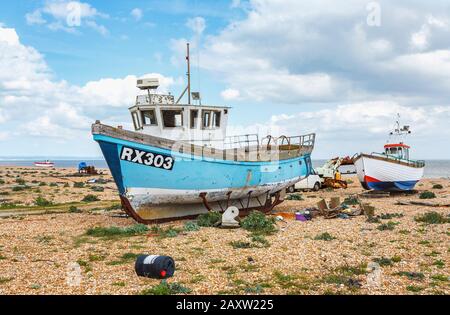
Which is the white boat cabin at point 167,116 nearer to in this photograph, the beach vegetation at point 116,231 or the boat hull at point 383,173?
the beach vegetation at point 116,231

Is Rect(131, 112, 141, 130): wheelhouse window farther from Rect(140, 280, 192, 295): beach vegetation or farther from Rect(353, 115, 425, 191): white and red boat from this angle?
Rect(353, 115, 425, 191): white and red boat

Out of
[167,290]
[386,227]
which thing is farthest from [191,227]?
[386,227]

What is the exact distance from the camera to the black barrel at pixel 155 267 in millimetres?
9438

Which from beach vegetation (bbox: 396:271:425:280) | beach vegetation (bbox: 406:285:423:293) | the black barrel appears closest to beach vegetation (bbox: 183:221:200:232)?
the black barrel

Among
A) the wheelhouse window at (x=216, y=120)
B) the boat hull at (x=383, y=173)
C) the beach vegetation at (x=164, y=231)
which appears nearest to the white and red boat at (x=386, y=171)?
the boat hull at (x=383, y=173)

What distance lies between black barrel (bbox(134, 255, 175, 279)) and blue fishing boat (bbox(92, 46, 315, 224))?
658 centimetres

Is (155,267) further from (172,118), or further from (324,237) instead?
(172,118)

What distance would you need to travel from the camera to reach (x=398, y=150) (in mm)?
33250

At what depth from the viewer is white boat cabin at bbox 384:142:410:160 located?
3306 centimetres

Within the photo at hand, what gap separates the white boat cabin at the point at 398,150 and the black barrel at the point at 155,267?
90.4ft

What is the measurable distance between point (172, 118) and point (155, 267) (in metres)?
10.2
